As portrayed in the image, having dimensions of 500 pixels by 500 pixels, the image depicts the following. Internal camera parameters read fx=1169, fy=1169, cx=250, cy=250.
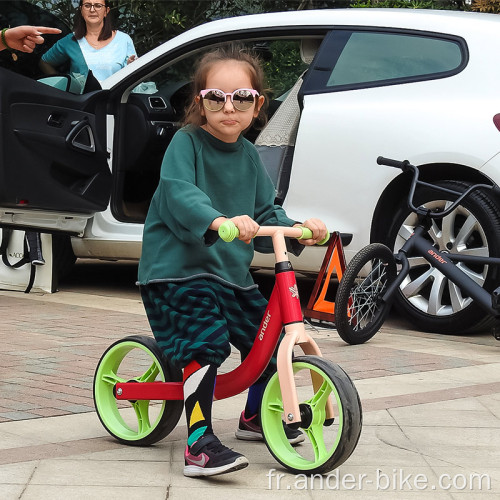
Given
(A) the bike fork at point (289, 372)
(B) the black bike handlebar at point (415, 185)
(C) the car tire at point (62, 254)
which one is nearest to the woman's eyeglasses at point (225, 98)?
(A) the bike fork at point (289, 372)

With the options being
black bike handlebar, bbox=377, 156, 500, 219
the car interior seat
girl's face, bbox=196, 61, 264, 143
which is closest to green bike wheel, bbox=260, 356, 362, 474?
girl's face, bbox=196, 61, 264, 143

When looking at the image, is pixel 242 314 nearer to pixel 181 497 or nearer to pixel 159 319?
pixel 159 319

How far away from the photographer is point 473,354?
6.09 m

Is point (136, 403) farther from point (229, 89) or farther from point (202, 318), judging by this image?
point (229, 89)

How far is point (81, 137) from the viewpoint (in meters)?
7.33

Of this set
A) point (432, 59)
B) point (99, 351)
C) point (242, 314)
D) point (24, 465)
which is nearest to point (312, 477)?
point (242, 314)

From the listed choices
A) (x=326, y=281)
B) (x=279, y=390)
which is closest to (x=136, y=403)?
(x=279, y=390)

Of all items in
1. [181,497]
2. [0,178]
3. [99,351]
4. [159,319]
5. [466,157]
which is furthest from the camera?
[0,178]

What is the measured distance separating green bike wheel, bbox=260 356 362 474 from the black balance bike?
2.27 m

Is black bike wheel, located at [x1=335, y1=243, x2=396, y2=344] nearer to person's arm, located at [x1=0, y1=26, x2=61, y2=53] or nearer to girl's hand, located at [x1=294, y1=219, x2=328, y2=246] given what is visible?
person's arm, located at [x1=0, y1=26, x2=61, y2=53]

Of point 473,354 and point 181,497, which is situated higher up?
point 181,497

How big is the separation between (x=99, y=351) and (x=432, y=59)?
2.61m

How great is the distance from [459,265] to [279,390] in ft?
9.52

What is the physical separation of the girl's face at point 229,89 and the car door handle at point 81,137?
3.33 m
